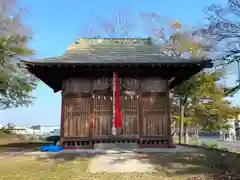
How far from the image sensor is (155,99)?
12383 mm

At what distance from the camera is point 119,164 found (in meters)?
9.09

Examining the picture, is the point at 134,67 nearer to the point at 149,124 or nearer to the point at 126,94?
the point at 126,94

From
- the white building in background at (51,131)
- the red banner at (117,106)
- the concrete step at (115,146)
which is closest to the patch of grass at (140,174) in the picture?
the concrete step at (115,146)

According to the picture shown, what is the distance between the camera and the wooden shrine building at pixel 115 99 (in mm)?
12016

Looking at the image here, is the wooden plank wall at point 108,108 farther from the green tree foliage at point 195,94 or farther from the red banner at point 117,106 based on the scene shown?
the green tree foliage at point 195,94

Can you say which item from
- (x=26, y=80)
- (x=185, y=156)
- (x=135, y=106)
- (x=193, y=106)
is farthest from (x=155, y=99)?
(x=26, y=80)

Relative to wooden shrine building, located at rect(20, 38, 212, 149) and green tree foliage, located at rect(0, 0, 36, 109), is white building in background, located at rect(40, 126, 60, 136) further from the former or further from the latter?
wooden shrine building, located at rect(20, 38, 212, 149)

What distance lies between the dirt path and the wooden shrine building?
1920 millimetres

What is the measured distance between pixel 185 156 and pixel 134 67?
435 cm

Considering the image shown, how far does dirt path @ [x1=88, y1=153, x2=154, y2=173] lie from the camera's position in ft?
28.0

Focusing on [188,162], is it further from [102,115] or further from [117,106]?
[102,115]

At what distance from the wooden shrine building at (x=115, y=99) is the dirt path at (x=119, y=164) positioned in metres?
1.92

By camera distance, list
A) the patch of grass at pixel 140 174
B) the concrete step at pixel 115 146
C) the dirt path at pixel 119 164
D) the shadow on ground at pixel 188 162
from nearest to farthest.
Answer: the patch of grass at pixel 140 174
the shadow on ground at pixel 188 162
the dirt path at pixel 119 164
the concrete step at pixel 115 146

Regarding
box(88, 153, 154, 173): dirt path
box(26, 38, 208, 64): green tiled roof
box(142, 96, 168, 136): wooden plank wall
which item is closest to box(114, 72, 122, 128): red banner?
box(26, 38, 208, 64): green tiled roof
